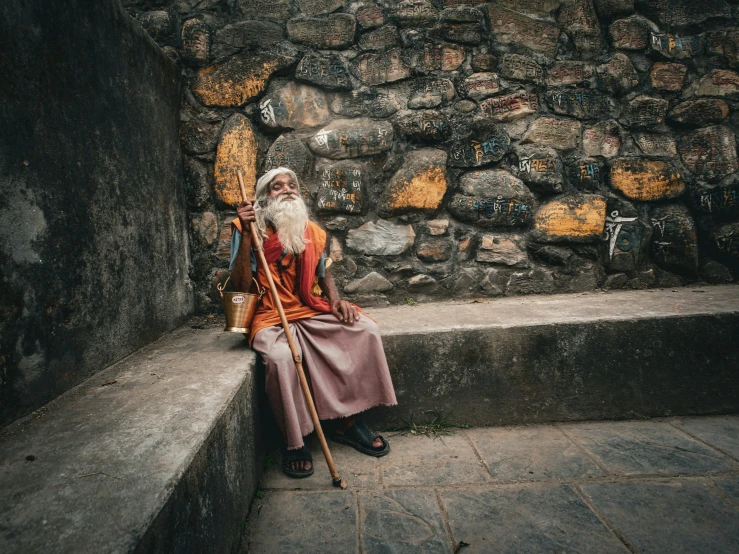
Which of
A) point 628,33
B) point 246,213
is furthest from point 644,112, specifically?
point 246,213

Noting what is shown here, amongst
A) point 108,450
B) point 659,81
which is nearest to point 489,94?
point 659,81

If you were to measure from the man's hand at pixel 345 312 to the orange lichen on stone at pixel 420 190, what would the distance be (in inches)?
44.2

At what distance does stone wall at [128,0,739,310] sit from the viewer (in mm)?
2898

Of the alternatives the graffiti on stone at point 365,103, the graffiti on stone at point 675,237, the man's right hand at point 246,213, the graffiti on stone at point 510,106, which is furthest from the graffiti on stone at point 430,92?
the graffiti on stone at point 675,237

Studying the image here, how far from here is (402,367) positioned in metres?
2.26

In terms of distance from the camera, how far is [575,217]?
3.01m

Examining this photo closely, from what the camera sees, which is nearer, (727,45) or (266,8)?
(266,8)

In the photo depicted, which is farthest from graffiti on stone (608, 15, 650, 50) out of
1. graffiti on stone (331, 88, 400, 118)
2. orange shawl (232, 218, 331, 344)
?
orange shawl (232, 218, 331, 344)

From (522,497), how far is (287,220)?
1.79 meters

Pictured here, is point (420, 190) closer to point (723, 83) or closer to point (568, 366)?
point (568, 366)

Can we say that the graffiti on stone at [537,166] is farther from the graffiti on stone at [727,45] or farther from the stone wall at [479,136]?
the graffiti on stone at [727,45]

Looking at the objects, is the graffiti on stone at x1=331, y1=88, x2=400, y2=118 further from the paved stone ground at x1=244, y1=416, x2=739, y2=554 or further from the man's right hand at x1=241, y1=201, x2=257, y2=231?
the paved stone ground at x1=244, y1=416, x2=739, y2=554

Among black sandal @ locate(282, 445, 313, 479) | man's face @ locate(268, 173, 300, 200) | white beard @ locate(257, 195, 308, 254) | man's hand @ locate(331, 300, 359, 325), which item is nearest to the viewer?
black sandal @ locate(282, 445, 313, 479)

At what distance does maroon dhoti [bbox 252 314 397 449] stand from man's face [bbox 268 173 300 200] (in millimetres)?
798
